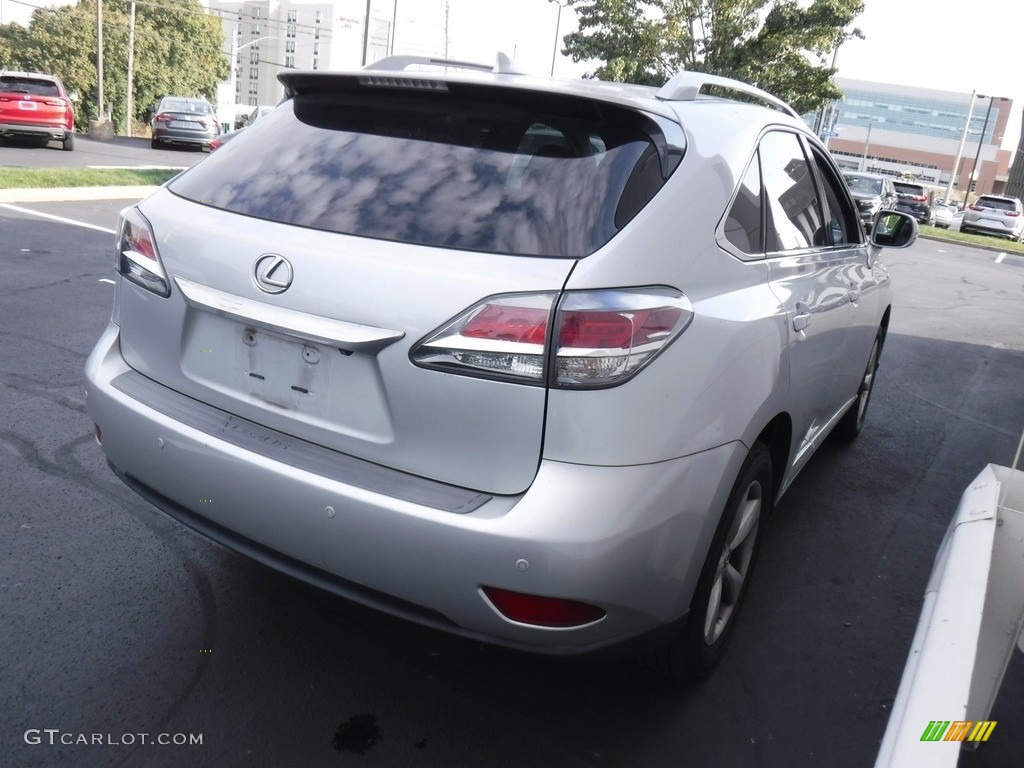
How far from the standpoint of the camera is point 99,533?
340cm

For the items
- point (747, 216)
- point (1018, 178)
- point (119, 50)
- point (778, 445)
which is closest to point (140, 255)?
point (747, 216)

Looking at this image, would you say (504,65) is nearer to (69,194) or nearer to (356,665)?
(356,665)

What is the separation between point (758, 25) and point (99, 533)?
20.9 meters

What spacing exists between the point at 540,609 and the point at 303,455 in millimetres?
688

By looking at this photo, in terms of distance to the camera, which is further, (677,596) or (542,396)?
(677,596)

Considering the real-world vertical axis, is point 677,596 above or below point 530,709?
above

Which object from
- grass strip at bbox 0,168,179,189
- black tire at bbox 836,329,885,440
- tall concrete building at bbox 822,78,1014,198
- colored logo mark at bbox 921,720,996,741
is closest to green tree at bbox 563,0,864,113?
grass strip at bbox 0,168,179,189

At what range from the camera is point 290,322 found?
2.23 metres

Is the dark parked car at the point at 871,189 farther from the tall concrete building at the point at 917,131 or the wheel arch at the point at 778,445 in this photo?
the tall concrete building at the point at 917,131

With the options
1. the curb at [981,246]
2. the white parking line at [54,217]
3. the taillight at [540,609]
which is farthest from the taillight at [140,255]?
the curb at [981,246]

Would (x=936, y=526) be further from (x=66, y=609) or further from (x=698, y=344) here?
(x=66, y=609)

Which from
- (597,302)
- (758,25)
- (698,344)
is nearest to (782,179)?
(698,344)

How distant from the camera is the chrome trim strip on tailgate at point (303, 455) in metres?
2.13

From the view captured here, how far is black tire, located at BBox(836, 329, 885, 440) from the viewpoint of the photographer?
16.6 feet
